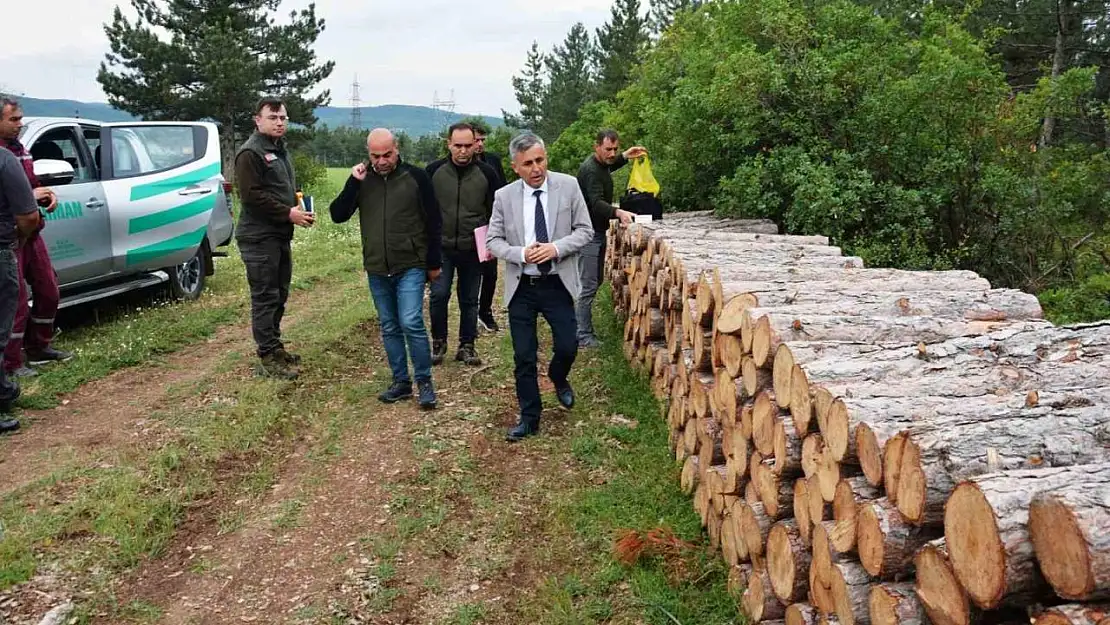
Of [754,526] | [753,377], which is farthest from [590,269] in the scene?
[754,526]

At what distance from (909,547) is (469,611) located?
6.52 ft

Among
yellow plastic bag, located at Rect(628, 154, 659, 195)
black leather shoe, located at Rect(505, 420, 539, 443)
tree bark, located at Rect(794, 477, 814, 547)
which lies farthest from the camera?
yellow plastic bag, located at Rect(628, 154, 659, 195)

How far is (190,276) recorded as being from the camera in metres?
9.23

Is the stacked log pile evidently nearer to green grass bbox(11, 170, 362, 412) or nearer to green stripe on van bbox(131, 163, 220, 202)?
green grass bbox(11, 170, 362, 412)

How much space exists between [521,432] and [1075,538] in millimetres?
4001

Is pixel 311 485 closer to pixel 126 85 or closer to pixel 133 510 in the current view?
pixel 133 510

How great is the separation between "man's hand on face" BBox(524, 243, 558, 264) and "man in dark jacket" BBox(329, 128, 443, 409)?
1.02 m

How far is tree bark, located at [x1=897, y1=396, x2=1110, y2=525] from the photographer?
2.29 metres

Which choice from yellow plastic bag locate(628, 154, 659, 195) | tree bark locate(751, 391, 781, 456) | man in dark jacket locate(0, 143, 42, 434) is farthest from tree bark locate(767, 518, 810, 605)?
yellow plastic bag locate(628, 154, 659, 195)

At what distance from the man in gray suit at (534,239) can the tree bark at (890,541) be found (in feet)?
9.95

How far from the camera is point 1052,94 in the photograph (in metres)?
10.1

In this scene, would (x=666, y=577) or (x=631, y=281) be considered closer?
(x=666, y=577)

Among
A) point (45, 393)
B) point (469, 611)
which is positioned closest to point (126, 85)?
point (45, 393)

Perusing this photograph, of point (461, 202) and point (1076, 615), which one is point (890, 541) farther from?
point (461, 202)
